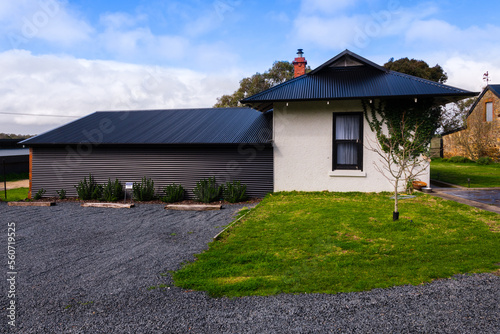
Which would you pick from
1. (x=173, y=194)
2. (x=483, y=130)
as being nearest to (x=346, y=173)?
(x=173, y=194)

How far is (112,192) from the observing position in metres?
12.6

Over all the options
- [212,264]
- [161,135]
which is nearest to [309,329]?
[212,264]

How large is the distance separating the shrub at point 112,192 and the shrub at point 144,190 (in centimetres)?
64

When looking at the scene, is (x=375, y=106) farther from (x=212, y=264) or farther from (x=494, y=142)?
(x=494, y=142)

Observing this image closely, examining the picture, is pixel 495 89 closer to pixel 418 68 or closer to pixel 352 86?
pixel 418 68

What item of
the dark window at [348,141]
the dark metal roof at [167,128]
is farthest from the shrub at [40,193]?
the dark window at [348,141]

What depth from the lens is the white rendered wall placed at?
11109 millimetres

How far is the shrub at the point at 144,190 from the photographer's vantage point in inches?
485

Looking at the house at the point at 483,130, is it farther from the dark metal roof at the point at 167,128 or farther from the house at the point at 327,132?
the dark metal roof at the point at 167,128

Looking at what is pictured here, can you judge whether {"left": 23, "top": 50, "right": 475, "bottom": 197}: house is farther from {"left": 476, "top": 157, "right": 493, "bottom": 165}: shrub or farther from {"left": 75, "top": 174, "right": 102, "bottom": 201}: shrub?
{"left": 476, "top": 157, "right": 493, "bottom": 165}: shrub

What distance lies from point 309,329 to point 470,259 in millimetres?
3211

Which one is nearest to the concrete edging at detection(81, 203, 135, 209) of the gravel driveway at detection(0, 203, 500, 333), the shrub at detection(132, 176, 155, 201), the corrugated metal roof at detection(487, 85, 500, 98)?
the shrub at detection(132, 176, 155, 201)

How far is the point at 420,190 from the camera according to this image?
36.6ft

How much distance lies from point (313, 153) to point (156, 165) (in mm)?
6042
